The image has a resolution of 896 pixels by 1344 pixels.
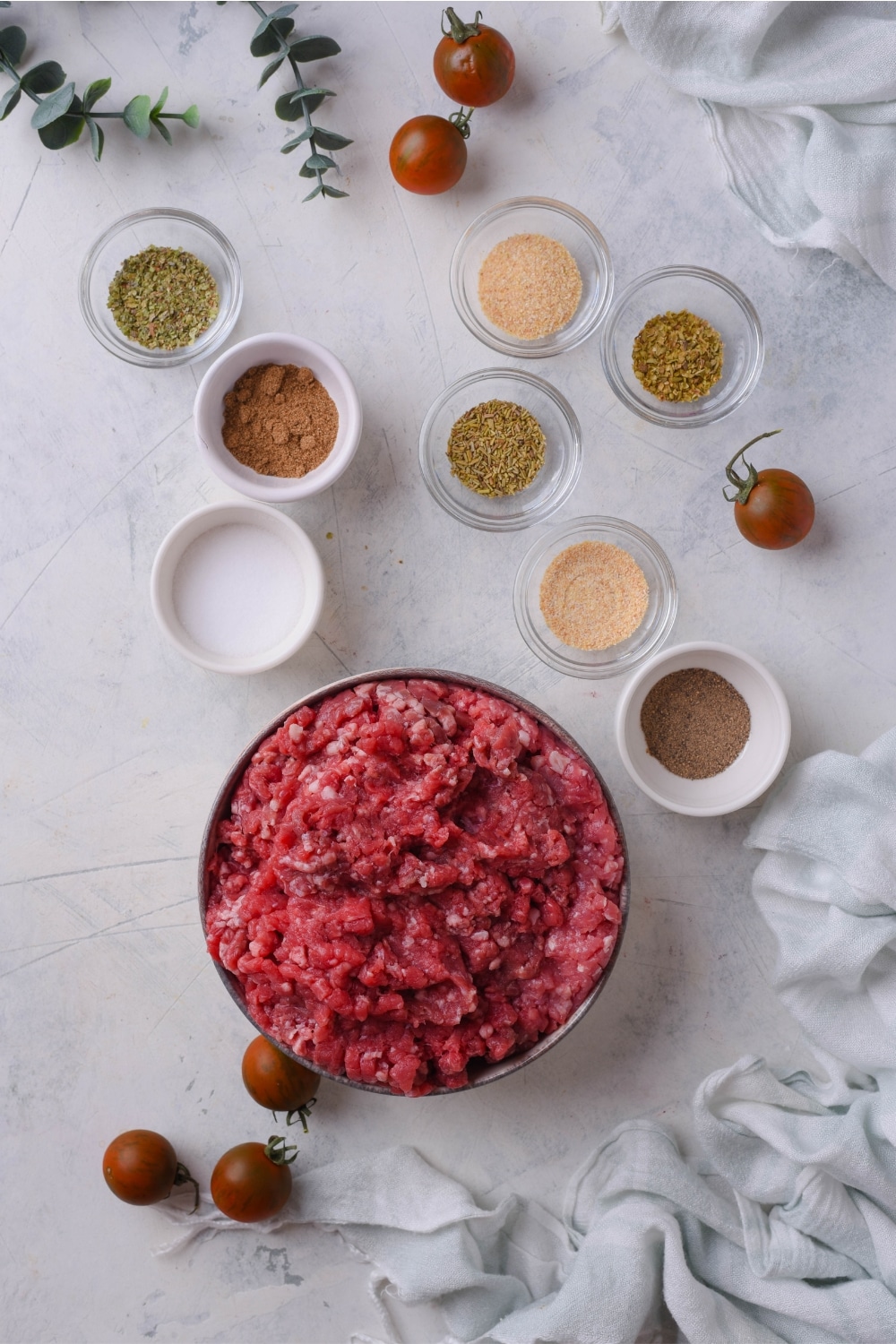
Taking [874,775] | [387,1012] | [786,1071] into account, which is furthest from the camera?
[786,1071]

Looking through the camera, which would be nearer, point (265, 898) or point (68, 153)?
Result: point (265, 898)

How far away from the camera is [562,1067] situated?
2.38m

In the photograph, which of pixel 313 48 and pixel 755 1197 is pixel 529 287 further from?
pixel 755 1197

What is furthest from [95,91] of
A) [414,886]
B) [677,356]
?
[414,886]

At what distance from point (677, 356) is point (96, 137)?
58.1 inches

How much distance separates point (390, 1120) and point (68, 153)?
252 cm

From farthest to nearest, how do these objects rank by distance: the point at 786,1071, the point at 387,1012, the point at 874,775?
the point at 786,1071 < the point at 874,775 < the point at 387,1012

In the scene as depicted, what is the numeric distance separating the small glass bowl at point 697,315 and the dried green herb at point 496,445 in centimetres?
26

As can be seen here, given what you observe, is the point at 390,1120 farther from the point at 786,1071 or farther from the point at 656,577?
the point at 656,577

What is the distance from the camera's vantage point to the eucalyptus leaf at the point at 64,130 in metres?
2.30

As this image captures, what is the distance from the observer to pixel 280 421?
2.27 metres

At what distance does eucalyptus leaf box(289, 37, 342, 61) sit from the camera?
2.25 m

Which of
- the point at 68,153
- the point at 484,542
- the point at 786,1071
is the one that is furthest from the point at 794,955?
the point at 68,153

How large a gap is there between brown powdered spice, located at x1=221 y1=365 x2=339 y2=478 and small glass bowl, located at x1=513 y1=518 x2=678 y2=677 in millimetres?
577
